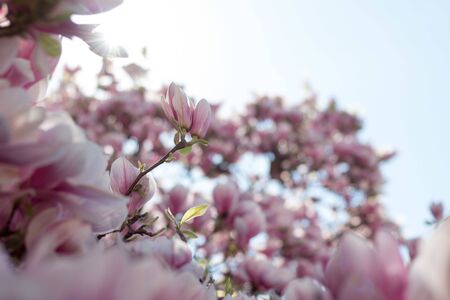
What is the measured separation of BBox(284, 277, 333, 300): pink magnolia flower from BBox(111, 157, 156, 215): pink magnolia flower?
0.40 meters

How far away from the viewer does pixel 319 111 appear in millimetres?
5387

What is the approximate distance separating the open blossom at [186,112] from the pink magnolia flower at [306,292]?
17.9 inches

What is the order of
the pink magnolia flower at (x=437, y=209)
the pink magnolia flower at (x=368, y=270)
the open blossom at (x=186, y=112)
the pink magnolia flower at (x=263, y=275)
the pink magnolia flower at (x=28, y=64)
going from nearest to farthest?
1. the pink magnolia flower at (x=368, y=270)
2. the pink magnolia flower at (x=28, y=64)
3. the open blossom at (x=186, y=112)
4. the pink magnolia flower at (x=263, y=275)
5. the pink magnolia flower at (x=437, y=209)

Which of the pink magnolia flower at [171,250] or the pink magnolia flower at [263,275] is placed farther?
the pink magnolia flower at [263,275]

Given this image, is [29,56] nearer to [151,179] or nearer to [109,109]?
[151,179]

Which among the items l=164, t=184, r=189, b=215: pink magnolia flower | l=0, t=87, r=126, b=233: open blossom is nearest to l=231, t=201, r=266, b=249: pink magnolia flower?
l=164, t=184, r=189, b=215: pink magnolia flower

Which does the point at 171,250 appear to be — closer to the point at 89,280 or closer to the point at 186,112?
the point at 186,112

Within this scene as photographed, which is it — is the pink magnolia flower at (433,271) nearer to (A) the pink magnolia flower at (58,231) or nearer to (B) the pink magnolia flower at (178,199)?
(A) the pink magnolia flower at (58,231)

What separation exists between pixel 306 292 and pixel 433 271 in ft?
0.50

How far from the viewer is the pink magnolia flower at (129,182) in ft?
2.92

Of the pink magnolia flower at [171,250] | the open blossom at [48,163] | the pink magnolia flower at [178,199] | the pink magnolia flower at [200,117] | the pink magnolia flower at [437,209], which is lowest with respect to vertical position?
the pink magnolia flower at [178,199]

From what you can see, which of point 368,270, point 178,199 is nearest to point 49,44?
point 368,270

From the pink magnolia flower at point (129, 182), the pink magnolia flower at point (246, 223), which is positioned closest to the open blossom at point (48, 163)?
the pink magnolia flower at point (129, 182)

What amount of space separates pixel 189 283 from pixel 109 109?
3.77m
